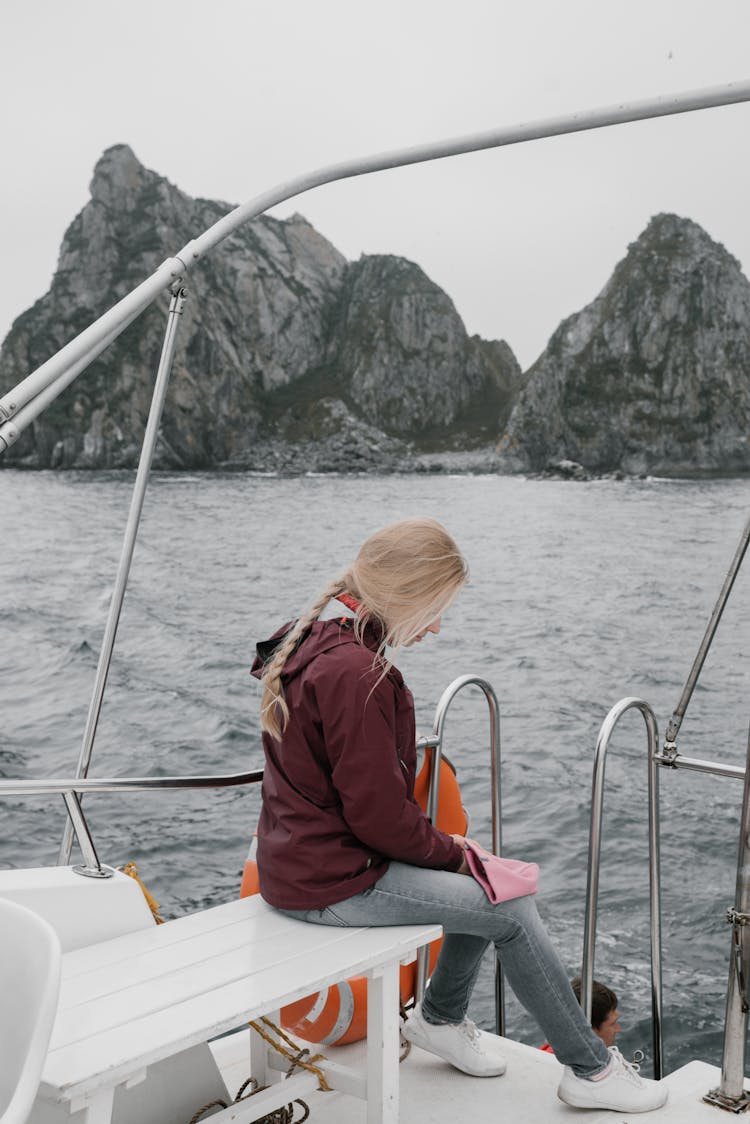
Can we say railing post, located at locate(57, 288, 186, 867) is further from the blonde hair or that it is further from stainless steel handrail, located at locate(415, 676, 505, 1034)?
stainless steel handrail, located at locate(415, 676, 505, 1034)

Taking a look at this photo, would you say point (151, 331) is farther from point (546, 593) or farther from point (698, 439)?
point (698, 439)

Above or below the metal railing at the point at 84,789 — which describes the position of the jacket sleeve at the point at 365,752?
above

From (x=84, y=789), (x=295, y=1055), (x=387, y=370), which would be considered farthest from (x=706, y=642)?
(x=387, y=370)

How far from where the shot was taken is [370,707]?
6.31ft

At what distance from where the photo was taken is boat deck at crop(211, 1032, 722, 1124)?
2184mm

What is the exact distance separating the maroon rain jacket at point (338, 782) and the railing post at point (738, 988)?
0.56 m

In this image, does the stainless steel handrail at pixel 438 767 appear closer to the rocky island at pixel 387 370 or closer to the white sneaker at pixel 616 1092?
the white sneaker at pixel 616 1092

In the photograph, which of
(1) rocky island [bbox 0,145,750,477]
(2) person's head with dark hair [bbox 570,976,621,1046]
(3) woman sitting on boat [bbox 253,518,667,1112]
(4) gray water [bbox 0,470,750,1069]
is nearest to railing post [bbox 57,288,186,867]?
(3) woman sitting on boat [bbox 253,518,667,1112]

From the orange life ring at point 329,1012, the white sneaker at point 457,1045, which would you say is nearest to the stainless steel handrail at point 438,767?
the white sneaker at point 457,1045

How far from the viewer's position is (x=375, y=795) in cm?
193

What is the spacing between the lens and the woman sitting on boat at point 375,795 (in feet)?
6.36

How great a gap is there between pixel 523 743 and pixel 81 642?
16.4 m

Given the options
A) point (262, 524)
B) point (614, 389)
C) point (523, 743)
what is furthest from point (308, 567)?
point (614, 389)

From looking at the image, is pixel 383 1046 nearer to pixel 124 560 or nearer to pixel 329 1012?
pixel 329 1012
